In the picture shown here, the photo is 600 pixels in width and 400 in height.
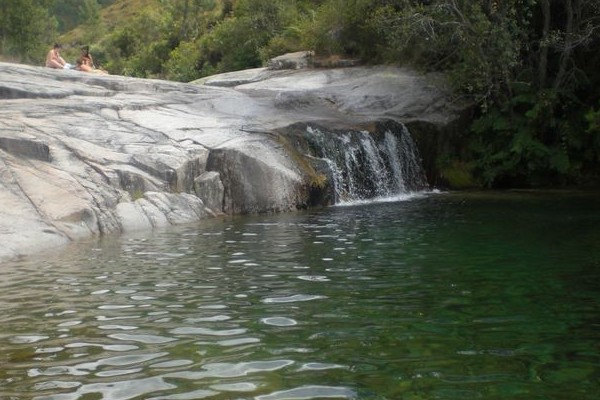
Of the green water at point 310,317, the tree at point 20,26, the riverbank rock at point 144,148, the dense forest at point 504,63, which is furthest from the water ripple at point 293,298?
the tree at point 20,26

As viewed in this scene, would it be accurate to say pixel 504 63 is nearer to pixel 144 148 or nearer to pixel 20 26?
pixel 144 148

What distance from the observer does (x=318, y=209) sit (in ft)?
58.3

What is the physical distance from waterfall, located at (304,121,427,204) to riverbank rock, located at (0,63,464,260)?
63cm

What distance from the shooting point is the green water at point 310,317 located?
17.2ft

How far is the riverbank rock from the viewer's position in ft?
45.2

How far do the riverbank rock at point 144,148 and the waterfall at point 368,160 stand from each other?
634 millimetres

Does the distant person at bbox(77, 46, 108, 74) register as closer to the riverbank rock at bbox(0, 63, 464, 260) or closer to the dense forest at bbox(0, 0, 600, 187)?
the riverbank rock at bbox(0, 63, 464, 260)

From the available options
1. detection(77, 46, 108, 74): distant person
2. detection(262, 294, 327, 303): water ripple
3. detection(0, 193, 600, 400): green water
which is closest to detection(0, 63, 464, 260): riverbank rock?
detection(0, 193, 600, 400): green water

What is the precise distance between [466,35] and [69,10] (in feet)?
345

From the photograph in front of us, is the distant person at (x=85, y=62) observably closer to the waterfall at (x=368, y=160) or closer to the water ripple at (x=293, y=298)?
the waterfall at (x=368, y=160)

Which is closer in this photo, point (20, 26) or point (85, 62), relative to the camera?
point (85, 62)

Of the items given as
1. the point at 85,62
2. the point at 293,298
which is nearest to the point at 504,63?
the point at 85,62

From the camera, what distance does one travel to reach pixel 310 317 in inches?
277

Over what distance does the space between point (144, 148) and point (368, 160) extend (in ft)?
21.7
